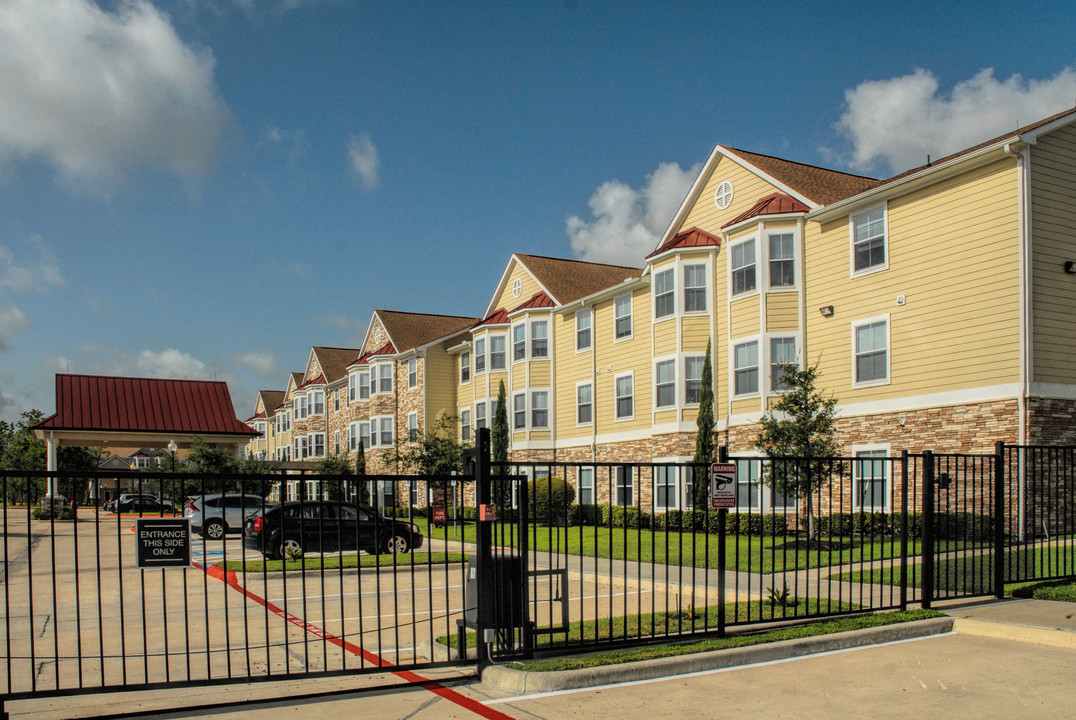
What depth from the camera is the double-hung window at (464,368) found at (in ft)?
151

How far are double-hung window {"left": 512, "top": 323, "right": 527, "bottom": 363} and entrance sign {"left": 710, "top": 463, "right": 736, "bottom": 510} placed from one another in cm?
2977

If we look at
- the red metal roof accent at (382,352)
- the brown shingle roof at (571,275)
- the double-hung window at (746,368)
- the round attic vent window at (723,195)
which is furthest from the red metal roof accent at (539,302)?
the red metal roof accent at (382,352)

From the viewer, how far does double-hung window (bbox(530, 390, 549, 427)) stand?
3844 centimetres

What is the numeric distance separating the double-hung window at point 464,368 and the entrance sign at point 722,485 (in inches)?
1454

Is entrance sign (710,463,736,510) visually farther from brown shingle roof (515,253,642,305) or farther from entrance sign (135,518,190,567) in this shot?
brown shingle roof (515,253,642,305)

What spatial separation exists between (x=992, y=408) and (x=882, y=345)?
3.59 meters

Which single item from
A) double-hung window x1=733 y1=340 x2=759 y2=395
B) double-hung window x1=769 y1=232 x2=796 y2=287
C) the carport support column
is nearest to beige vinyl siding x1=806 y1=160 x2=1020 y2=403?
double-hung window x1=769 y1=232 x2=796 y2=287

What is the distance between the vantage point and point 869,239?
23.5 metres

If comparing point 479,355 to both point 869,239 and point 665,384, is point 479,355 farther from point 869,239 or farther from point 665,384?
point 869,239

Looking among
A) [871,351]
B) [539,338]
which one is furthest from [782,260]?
[539,338]

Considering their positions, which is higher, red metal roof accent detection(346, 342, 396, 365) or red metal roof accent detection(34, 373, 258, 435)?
red metal roof accent detection(346, 342, 396, 365)

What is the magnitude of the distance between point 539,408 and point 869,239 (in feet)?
59.6

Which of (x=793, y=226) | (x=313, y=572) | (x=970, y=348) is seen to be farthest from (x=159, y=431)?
(x=970, y=348)

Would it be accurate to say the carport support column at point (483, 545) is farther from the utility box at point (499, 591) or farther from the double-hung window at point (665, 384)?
the double-hung window at point (665, 384)
